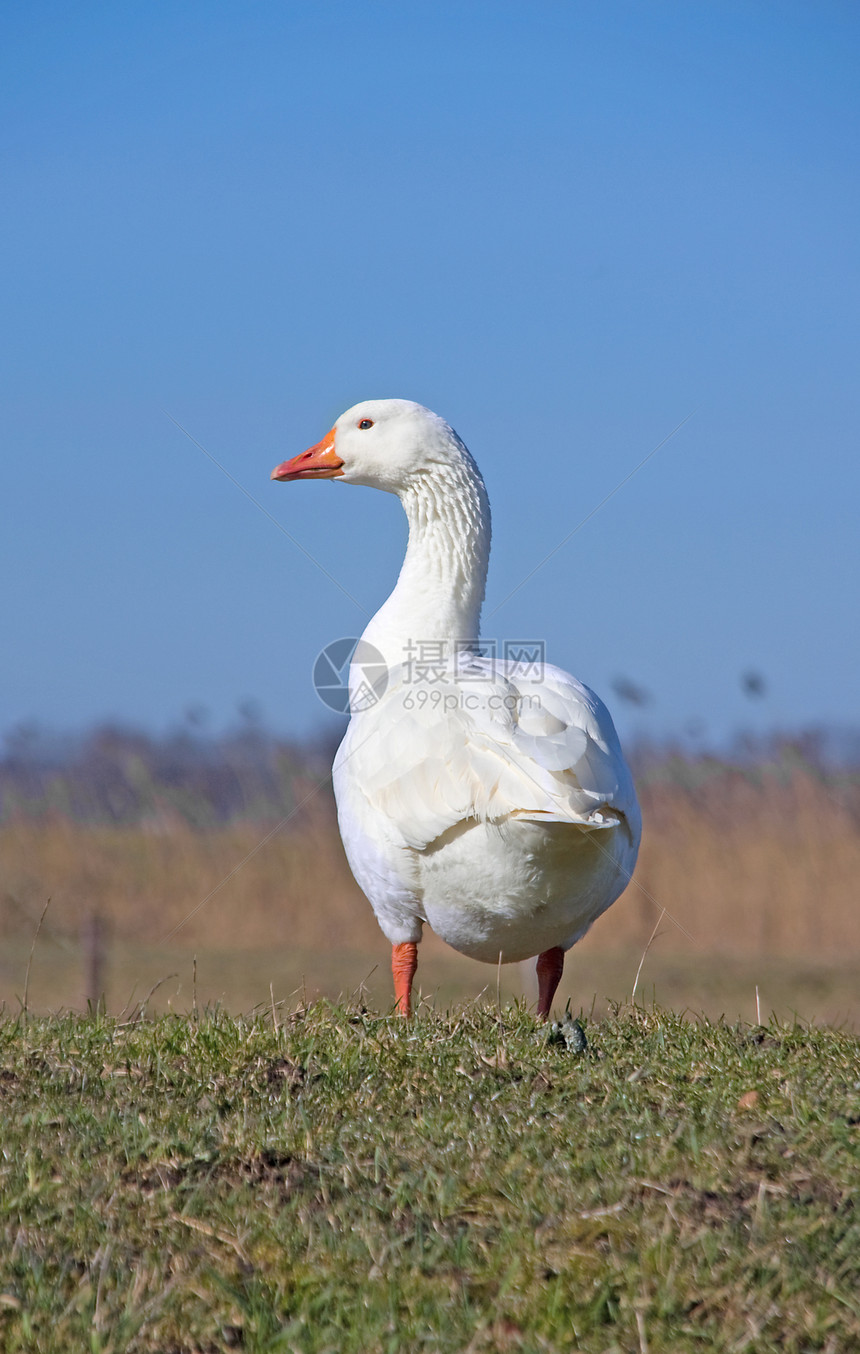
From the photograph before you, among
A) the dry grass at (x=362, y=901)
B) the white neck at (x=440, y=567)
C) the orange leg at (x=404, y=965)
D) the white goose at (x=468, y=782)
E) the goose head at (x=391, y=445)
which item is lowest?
the dry grass at (x=362, y=901)

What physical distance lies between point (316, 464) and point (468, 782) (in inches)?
110

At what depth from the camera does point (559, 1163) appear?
3316 millimetres

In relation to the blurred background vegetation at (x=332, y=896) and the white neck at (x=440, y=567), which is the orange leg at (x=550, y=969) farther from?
the blurred background vegetation at (x=332, y=896)

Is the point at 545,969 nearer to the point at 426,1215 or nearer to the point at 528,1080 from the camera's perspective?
the point at 528,1080

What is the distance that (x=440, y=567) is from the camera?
6.36 meters

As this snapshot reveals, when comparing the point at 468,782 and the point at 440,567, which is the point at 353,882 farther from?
the point at 468,782

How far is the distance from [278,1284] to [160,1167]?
0.73m

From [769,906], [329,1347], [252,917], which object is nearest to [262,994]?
[252,917]

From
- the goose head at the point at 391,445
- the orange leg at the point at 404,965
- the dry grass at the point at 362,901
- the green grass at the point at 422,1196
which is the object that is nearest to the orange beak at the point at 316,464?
the goose head at the point at 391,445

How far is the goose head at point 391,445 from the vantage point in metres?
6.59

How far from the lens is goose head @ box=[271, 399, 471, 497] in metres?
6.59

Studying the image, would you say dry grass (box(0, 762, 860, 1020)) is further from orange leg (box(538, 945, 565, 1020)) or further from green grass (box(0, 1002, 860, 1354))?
green grass (box(0, 1002, 860, 1354))

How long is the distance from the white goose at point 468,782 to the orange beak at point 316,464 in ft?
2.54

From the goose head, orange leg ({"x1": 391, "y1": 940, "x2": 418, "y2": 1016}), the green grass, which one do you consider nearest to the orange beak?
the goose head
